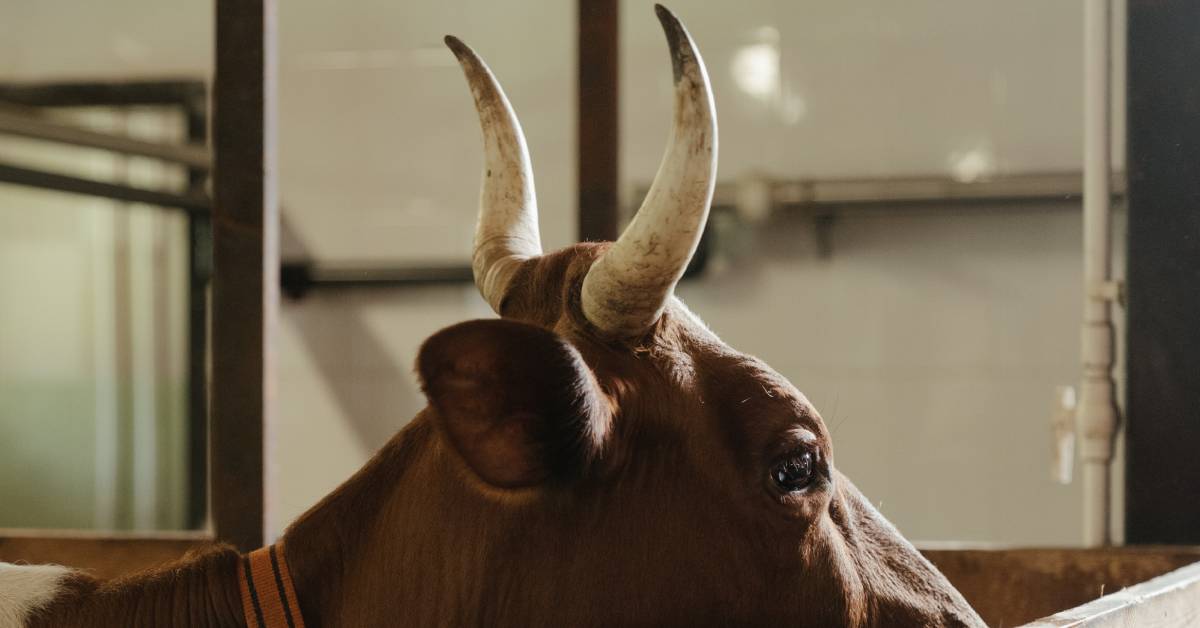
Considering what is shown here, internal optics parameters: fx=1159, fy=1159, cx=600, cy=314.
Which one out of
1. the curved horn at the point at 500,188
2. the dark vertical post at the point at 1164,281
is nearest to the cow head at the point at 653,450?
the curved horn at the point at 500,188

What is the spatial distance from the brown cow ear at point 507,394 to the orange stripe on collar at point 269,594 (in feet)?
1.27

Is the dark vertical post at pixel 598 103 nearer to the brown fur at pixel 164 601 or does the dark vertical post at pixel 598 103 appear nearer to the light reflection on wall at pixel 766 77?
the brown fur at pixel 164 601

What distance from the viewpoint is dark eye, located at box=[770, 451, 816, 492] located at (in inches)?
63.7

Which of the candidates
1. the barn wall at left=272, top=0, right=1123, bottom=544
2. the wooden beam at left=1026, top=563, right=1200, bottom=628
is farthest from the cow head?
the barn wall at left=272, top=0, right=1123, bottom=544

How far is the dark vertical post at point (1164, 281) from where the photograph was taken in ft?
10.6

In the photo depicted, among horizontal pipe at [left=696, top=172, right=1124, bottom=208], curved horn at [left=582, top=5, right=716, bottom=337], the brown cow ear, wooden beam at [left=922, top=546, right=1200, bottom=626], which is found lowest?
wooden beam at [left=922, top=546, right=1200, bottom=626]

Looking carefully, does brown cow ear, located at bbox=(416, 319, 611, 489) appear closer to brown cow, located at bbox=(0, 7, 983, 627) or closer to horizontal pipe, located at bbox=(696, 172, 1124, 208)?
brown cow, located at bbox=(0, 7, 983, 627)

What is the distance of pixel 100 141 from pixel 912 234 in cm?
517

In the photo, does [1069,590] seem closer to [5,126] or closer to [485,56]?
[485,56]

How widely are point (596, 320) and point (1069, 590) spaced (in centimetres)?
181

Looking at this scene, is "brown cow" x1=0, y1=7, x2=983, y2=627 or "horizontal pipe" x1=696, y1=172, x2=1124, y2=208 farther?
"horizontal pipe" x1=696, y1=172, x2=1124, y2=208

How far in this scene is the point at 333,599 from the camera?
5.36 ft

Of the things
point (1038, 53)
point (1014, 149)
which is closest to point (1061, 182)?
point (1014, 149)

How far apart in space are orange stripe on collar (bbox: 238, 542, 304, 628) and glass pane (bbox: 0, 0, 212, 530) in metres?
7.25
